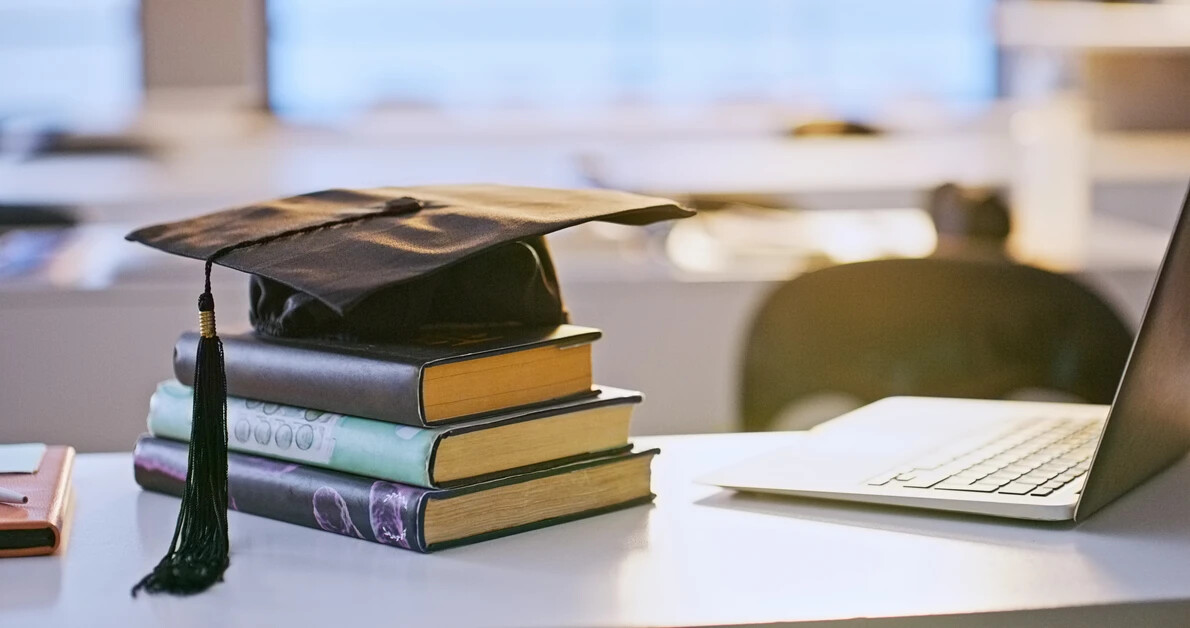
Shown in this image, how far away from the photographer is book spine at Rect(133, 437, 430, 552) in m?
0.61

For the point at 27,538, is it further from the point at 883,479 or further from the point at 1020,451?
the point at 1020,451

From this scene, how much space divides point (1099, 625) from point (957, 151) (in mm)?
2265

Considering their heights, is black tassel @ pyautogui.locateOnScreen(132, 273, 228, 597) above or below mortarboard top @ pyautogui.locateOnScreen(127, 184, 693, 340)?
below

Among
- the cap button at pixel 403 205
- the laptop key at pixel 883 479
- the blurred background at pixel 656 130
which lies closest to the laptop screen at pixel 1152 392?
the laptop key at pixel 883 479

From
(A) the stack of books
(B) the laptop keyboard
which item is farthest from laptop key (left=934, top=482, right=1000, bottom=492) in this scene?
(A) the stack of books

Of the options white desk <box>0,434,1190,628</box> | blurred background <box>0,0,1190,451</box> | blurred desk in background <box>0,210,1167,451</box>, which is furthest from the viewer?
blurred background <box>0,0,1190,451</box>

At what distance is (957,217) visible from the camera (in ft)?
8.02

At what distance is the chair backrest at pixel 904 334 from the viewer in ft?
4.64

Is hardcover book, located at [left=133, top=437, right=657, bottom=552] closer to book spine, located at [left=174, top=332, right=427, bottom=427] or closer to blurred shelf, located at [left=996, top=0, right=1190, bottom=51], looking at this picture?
book spine, located at [left=174, top=332, right=427, bottom=427]

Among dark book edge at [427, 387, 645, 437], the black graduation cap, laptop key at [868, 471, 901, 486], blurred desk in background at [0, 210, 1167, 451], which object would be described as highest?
the black graduation cap

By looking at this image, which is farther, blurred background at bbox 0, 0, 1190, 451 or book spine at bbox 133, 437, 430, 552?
blurred background at bbox 0, 0, 1190, 451

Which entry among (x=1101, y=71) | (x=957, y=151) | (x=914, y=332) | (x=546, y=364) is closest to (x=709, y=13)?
(x=957, y=151)

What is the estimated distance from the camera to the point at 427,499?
24.0 inches

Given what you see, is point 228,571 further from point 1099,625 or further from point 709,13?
point 709,13
